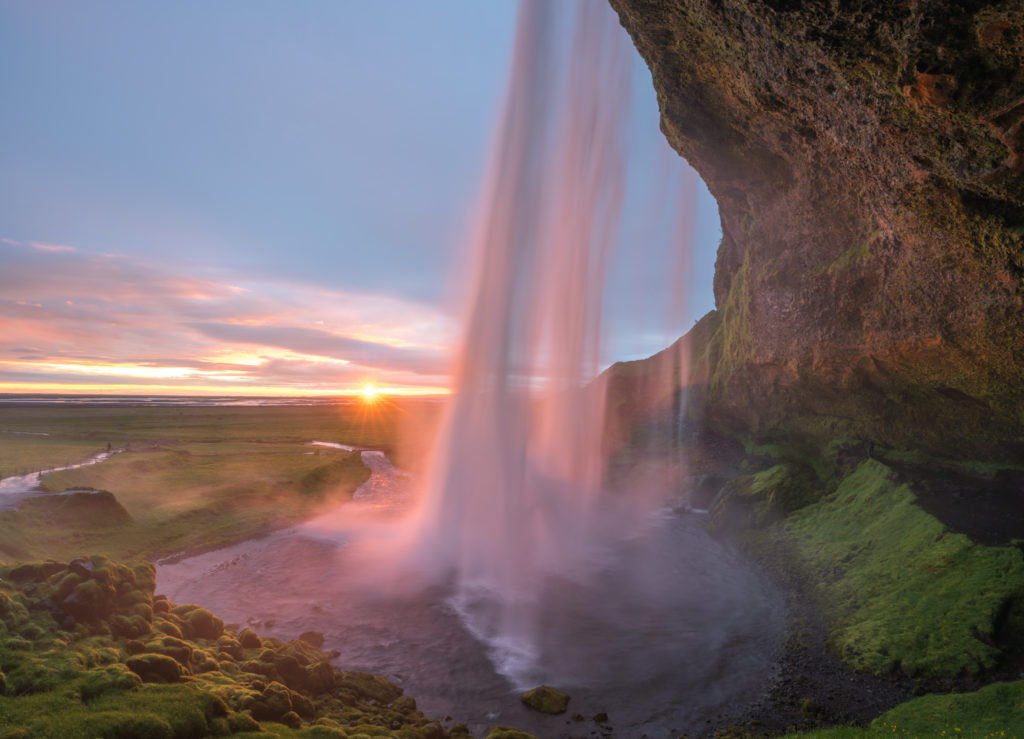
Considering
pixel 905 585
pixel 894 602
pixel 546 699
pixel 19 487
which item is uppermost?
pixel 905 585

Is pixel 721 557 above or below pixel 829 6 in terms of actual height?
below

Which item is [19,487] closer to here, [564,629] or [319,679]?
[319,679]

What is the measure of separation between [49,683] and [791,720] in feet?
61.7

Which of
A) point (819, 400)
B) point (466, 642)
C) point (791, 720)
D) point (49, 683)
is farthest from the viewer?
point (819, 400)

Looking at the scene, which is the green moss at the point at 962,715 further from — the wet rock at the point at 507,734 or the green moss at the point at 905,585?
the wet rock at the point at 507,734

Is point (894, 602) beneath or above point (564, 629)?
above

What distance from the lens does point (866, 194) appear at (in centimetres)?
2270

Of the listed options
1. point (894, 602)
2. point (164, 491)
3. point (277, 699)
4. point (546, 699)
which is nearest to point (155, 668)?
point (277, 699)

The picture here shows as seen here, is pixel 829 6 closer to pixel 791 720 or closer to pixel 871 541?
pixel 791 720

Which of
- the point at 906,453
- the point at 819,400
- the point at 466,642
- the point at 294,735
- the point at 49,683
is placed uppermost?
the point at 819,400

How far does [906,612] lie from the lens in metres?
18.3

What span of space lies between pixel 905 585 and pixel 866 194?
16.4 metres

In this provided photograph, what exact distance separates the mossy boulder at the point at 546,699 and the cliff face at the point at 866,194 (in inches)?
793

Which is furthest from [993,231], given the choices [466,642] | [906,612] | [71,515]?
[71,515]
